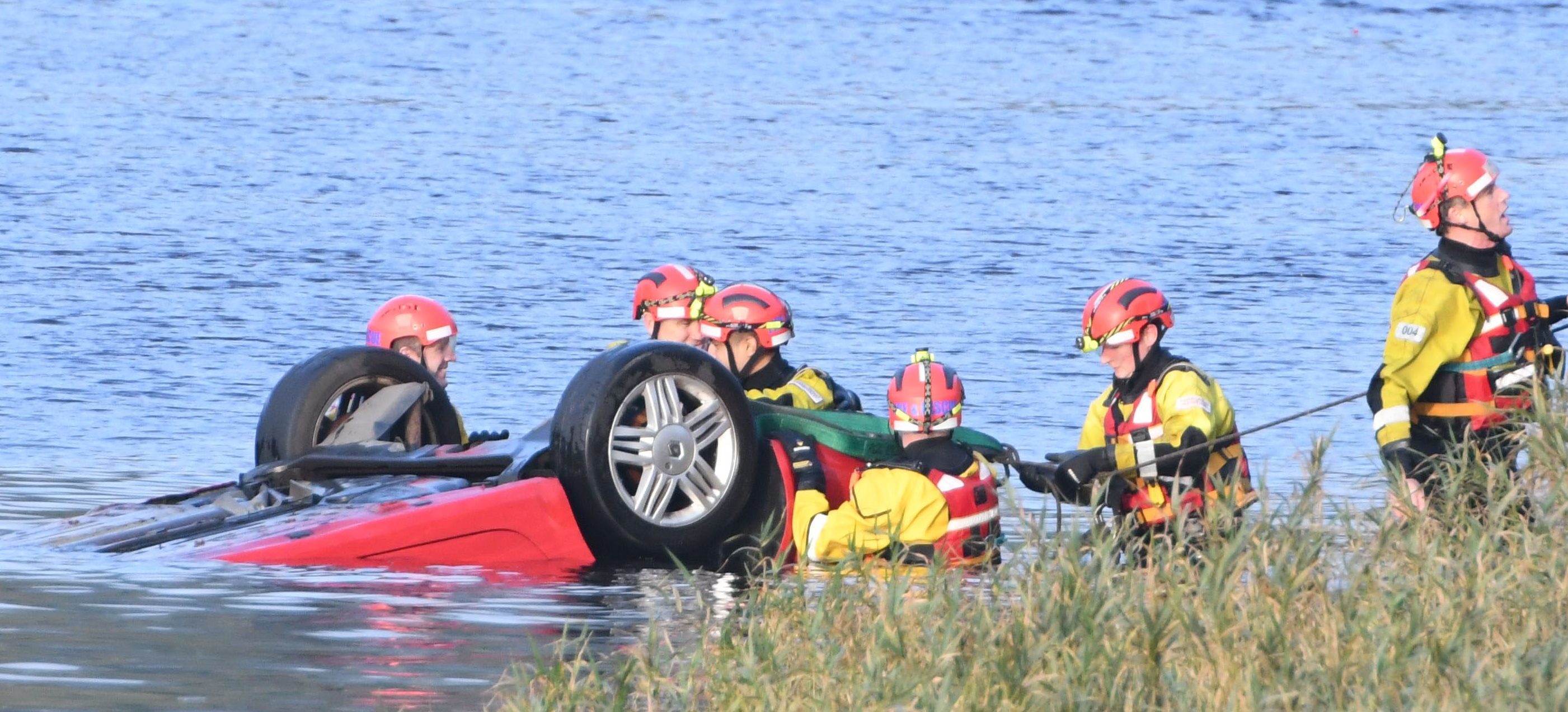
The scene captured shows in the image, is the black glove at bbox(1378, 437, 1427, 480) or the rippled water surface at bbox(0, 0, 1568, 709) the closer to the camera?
the rippled water surface at bbox(0, 0, 1568, 709)

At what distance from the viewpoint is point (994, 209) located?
24188 millimetres

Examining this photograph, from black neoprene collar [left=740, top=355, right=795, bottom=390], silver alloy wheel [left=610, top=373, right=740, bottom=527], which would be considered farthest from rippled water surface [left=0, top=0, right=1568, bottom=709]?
black neoprene collar [left=740, top=355, right=795, bottom=390]

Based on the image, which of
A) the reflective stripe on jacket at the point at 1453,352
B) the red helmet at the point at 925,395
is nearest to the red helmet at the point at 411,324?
the red helmet at the point at 925,395

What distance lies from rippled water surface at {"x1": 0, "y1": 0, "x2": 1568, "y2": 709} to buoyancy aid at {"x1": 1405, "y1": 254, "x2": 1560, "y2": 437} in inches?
53.5

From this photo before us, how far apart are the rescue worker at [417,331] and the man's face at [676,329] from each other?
2.85 feet

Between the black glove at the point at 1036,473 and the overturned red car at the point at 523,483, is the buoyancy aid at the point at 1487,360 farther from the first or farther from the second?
the overturned red car at the point at 523,483

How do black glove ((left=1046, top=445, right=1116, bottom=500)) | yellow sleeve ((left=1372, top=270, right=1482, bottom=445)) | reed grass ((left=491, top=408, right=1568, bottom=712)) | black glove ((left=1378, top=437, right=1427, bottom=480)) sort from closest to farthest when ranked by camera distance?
reed grass ((left=491, top=408, right=1568, bottom=712)), black glove ((left=1378, top=437, right=1427, bottom=480)), yellow sleeve ((left=1372, top=270, right=1482, bottom=445)), black glove ((left=1046, top=445, right=1116, bottom=500))

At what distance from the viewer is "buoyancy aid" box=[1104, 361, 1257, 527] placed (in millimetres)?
9617

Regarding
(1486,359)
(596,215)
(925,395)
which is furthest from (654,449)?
(596,215)

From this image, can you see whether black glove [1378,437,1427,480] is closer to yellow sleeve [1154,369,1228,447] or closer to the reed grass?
yellow sleeve [1154,369,1228,447]

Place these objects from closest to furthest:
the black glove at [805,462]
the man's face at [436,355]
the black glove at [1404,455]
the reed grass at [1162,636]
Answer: the reed grass at [1162,636]
the black glove at [1404,455]
the black glove at [805,462]
the man's face at [436,355]

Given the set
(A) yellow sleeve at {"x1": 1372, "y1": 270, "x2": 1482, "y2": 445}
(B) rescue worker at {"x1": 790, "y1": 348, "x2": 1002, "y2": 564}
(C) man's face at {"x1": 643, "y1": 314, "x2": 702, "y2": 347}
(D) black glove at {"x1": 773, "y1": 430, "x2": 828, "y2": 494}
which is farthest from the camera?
(C) man's face at {"x1": 643, "y1": 314, "x2": 702, "y2": 347}

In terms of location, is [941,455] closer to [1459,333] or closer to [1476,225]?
[1459,333]

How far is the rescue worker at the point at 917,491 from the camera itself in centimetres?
983
